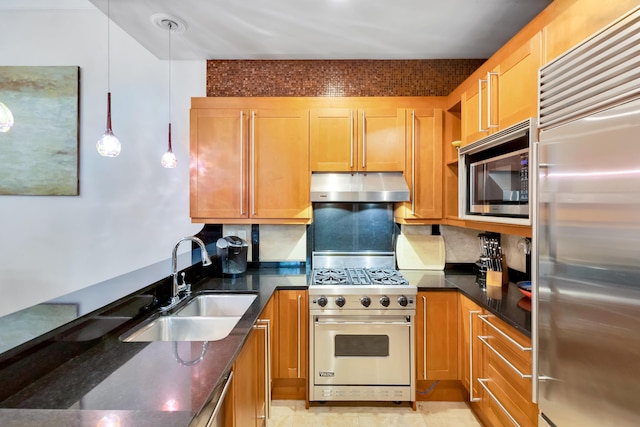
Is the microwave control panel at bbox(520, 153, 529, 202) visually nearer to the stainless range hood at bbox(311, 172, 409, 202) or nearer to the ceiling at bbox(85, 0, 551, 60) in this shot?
the stainless range hood at bbox(311, 172, 409, 202)

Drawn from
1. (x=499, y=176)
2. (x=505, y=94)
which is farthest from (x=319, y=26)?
(x=499, y=176)

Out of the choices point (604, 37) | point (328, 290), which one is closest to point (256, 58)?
point (328, 290)

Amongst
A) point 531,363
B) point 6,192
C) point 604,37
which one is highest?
point 604,37

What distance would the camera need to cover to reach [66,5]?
2668 mm

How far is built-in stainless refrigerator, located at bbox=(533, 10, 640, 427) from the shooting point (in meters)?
0.91

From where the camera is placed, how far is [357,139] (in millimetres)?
2387

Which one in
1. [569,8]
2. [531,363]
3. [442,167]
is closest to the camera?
[569,8]

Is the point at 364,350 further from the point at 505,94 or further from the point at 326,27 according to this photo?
the point at 326,27

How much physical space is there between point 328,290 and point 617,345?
4.84ft

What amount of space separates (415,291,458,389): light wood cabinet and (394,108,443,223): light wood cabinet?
0.67 m

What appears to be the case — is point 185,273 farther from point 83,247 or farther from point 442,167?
point 442,167

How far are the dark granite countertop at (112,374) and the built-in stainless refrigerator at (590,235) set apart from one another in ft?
1.01

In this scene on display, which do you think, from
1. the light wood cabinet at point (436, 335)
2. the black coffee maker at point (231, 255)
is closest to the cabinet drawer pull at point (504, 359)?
Answer: the light wood cabinet at point (436, 335)

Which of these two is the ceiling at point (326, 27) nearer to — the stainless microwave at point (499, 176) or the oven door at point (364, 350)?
the stainless microwave at point (499, 176)
